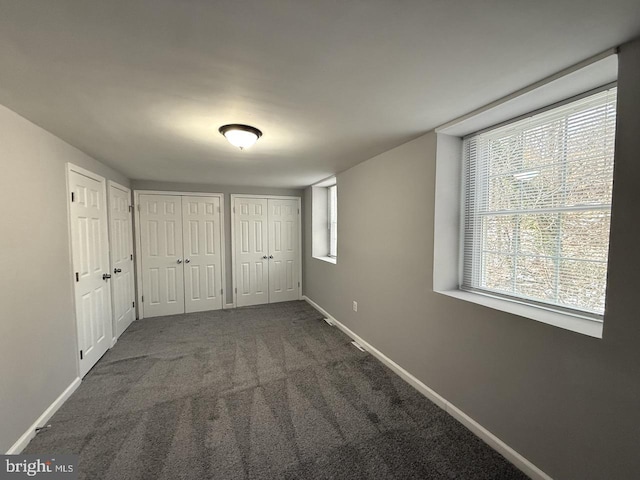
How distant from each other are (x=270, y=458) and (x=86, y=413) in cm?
157

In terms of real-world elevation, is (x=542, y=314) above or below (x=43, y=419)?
above

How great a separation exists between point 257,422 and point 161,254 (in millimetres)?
3445

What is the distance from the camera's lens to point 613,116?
55.1 inches

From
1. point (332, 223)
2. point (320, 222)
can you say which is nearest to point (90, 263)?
point (320, 222)

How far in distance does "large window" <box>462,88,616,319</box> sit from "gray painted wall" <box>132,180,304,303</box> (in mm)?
3550

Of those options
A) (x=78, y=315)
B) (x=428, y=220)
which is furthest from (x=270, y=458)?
(x=78, y=315)

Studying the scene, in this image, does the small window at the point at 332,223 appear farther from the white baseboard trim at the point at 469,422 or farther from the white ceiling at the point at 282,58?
the white ceiling at the point at 282,58

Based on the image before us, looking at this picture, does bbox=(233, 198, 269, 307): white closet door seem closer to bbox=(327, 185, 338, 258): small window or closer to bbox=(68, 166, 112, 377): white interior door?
bbox=(327, 185, 338, 258): small window

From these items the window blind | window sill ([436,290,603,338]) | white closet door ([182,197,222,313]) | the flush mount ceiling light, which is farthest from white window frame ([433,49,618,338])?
white closet door ([182,197,222,313])

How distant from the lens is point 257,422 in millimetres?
1966

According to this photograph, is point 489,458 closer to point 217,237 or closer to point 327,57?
point 327,57

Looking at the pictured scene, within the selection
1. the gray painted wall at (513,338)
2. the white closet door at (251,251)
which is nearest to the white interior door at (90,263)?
the white closet door at (251,251)

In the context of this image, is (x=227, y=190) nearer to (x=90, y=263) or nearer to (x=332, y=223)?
(x=332, y=223)

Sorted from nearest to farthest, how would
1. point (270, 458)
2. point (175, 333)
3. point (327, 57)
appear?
point (327, 57) → point (270, 458) → point (175, 333)
